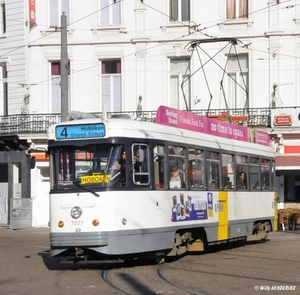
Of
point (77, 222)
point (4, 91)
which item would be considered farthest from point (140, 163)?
point (4, 91)

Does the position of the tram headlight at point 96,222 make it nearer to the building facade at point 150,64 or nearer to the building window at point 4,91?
the building facade at point 150,64

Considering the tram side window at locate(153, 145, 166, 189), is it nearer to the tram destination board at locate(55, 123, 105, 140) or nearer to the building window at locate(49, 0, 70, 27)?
the tram destination board at locate(55, 123, 105, 140)

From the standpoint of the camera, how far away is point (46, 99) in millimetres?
35344

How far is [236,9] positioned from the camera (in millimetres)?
33719

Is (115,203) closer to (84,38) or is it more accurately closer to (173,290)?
(173,290)

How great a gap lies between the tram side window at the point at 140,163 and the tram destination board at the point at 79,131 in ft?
2.46

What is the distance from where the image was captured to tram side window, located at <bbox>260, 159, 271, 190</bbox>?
2220 centimetres

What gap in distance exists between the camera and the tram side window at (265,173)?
72.8 feet

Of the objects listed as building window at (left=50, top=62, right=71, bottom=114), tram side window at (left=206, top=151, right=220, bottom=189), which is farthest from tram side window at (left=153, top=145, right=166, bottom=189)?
building window at (left=50, top=62, right=71, bottom=114)

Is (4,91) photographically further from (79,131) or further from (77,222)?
(77,222)

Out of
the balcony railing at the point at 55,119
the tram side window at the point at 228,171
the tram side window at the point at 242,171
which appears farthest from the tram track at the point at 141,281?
the balcony railing at the point at 55,119

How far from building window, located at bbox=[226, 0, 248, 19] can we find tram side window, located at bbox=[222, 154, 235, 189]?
595 inches

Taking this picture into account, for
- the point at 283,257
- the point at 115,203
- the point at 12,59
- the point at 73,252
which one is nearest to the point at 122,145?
the point at 115,203

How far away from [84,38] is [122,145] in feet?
67.2
